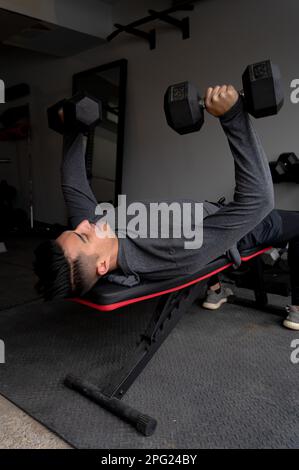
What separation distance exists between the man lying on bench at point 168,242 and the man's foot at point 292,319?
0.75 meters

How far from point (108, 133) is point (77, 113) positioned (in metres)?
2.45

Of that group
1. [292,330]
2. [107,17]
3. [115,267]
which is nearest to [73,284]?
[115,267]

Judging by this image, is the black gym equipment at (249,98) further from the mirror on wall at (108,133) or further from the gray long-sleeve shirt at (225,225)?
the mirror on wall at (108,133)

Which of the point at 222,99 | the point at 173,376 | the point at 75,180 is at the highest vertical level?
the point at 222,99

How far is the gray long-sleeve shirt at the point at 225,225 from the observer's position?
117cm

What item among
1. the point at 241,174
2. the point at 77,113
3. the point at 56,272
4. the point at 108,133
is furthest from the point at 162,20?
the point at 56,272

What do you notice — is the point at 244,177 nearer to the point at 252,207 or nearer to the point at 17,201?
the point at 252,207

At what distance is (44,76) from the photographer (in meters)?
4.68

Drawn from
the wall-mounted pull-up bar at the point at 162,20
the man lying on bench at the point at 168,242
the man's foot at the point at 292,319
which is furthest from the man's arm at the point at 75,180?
the wall-mounted pull-up bar at the point at 162,20

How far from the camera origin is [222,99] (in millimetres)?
1145

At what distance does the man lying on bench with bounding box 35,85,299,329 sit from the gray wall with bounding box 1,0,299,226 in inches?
67.1

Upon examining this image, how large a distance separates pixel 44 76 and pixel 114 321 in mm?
3716

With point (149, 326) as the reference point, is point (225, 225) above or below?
above

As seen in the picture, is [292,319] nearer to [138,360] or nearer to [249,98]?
[138,360]
